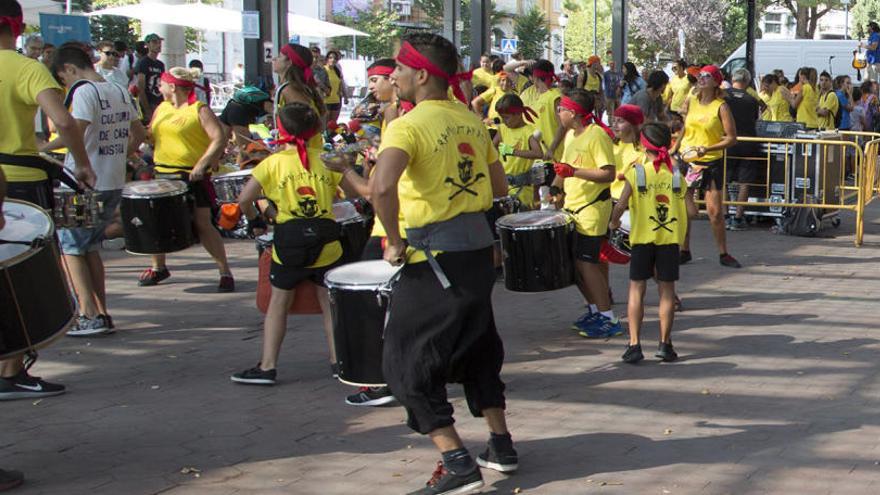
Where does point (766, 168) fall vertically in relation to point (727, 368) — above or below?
above

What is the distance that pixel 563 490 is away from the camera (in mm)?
5117

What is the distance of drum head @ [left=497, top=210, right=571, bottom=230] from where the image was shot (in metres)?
7.73

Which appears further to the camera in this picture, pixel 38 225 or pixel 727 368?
pixel 727 368

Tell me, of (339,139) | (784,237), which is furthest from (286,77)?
(784,237)

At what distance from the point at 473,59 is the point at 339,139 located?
12123 millimetres

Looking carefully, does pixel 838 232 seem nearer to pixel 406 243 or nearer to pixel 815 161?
pixel 815 161

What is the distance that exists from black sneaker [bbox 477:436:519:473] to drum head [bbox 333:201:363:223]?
6.94 ft

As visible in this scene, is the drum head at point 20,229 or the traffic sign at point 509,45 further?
the traffic sign at point 509,45

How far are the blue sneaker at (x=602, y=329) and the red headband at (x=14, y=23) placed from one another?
410 centimetres

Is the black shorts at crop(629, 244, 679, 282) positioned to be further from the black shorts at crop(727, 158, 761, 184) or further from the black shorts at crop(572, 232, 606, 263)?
the black shorts at crop(727, 158, 761, 184)

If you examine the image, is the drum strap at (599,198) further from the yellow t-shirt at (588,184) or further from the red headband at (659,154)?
the red headband at (659,154)

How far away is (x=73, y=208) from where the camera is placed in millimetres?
7270

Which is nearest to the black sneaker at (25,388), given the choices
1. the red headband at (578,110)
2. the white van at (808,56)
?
the red headband at (578,110)

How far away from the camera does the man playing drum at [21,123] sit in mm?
6605
